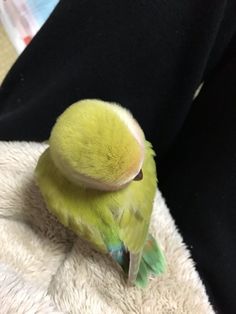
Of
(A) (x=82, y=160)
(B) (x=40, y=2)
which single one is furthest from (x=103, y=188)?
(B) (x=40, y=2)

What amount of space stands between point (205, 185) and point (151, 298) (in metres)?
0.16

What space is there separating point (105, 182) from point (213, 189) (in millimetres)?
220

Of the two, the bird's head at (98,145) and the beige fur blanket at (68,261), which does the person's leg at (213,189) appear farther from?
the bird's head at (98,145)

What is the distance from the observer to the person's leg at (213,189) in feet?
2.24

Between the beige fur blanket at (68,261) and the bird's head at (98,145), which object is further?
the beige fur blanket at (68,261)

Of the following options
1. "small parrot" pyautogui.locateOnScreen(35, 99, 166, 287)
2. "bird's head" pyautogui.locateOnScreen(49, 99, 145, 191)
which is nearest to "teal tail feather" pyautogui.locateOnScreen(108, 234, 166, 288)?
"small parrot" pyautogui.locateOnScreen(35, 99, 166, 287)

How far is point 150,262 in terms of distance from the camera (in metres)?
0.67

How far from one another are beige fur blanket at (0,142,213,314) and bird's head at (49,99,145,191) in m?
0.17

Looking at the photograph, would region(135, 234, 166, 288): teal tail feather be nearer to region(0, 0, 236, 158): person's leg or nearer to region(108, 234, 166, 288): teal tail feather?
region(108, 234, 166, 288): teal tail feather

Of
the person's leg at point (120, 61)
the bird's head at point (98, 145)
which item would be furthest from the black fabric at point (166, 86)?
the bird's head at point (98, 145)

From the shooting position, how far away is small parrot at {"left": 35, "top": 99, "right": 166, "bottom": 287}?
0.51 m

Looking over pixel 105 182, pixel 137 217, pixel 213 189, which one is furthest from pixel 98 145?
pixel 213 189

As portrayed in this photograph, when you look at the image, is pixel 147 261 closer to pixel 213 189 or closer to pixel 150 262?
pixel 150 262

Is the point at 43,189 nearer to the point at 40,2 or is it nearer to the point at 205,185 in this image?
the point at 205,185
